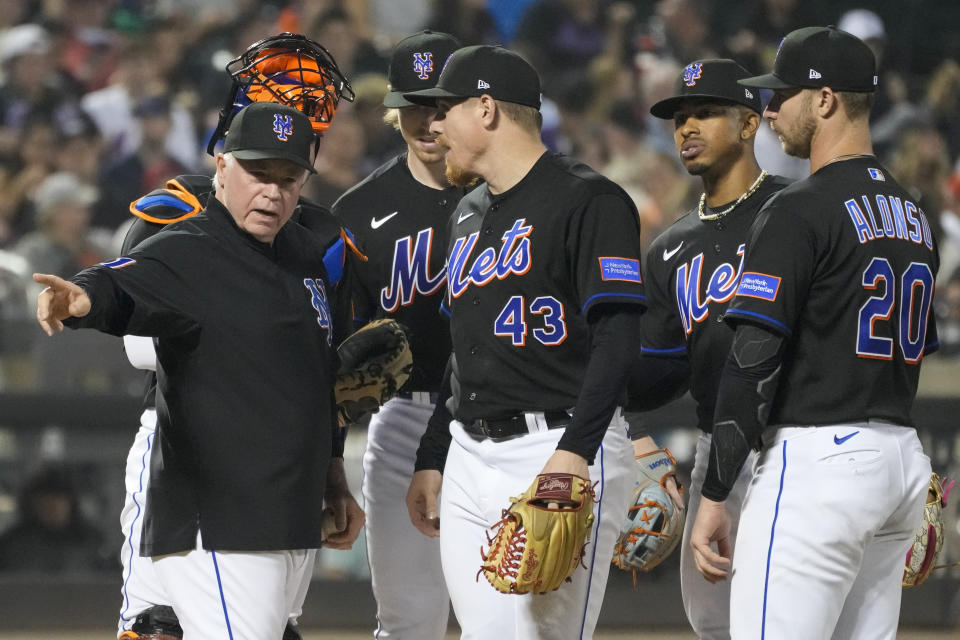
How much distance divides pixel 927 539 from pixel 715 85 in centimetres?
137

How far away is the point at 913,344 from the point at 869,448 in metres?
0.28

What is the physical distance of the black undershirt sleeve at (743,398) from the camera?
9.60 ft

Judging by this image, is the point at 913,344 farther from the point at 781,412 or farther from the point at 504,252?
the point at 504,252

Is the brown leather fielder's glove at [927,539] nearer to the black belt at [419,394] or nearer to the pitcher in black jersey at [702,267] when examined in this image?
the pitcher in black jersey at [702,267]

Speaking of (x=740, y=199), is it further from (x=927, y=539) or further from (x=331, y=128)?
(x=331, y=128)

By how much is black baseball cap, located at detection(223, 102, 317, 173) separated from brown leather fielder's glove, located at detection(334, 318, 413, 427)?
67 cm

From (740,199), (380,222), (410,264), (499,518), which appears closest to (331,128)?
(380,222)

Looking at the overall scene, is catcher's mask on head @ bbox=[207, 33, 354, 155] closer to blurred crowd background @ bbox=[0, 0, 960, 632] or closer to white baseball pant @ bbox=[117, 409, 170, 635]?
white baseball pant @ bbox=[117, 409, 170, 635]

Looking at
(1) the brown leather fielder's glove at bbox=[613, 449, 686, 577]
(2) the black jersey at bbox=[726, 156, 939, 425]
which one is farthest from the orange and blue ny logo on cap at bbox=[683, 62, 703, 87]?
(1) the brown leather fielder's glove at bbox=[613, 449, 686, 577]

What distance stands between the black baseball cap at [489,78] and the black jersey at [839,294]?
65 centimetres

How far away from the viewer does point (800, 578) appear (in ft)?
9.47

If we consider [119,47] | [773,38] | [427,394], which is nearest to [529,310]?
[427,394]

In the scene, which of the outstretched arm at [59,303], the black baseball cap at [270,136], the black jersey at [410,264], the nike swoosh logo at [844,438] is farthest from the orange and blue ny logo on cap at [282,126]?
the nike swoosh logo at [844,438]

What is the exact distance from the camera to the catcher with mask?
129 inches
